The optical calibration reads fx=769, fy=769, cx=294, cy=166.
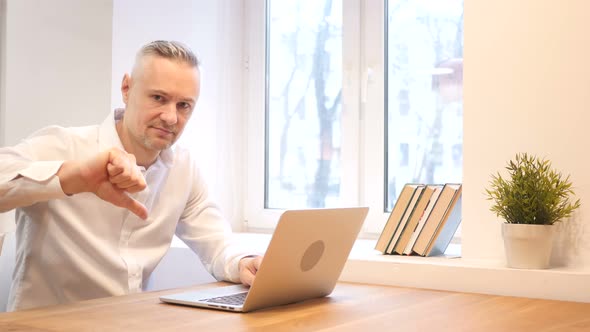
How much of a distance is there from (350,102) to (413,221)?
948 mm

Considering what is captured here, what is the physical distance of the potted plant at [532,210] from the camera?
183cm

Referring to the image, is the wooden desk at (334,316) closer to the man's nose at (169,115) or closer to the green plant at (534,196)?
the green plant at (534,196)

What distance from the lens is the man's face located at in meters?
1.98

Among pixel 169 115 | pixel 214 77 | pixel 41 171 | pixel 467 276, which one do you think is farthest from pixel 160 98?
pixel 214 77

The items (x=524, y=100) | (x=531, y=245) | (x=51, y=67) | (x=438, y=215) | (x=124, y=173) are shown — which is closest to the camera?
(x=124, y=173)

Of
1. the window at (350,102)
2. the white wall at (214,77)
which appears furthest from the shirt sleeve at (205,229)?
the window at (350,102)

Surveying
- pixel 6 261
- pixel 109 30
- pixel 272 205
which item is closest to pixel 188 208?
pixel 6 261

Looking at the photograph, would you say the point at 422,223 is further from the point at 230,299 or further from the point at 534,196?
the point at 230,299

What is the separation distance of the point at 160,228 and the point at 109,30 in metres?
0.88

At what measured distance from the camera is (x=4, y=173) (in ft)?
5.53

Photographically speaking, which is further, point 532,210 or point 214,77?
point 214,77

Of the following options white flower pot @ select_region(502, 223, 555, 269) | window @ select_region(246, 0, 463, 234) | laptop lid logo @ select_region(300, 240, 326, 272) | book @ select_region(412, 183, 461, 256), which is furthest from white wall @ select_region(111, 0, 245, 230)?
white flower pot @ select_region(502, 223, 555, 269)

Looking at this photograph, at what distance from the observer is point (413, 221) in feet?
7.18

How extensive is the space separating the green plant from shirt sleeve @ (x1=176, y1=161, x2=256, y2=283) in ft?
2.32
